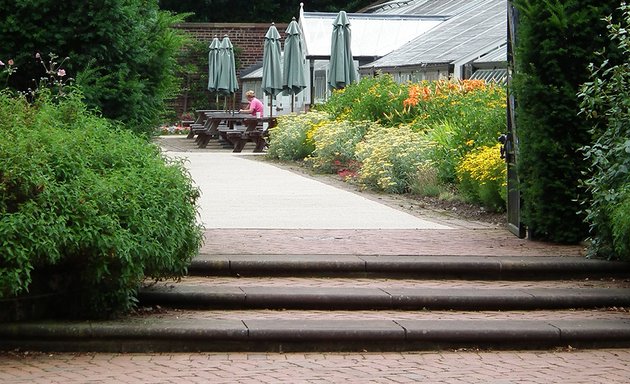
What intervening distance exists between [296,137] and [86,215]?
53.0 ft

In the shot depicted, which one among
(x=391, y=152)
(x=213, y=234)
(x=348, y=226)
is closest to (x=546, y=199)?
(x=348, y=226)

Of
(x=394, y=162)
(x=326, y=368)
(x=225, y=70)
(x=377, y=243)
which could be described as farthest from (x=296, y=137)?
(x=326, y=368)

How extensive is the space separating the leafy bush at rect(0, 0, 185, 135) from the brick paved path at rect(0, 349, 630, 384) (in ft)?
14.7

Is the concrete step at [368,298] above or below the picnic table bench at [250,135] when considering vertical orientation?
below

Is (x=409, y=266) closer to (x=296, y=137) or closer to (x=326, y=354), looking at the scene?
(x=326, y=354)

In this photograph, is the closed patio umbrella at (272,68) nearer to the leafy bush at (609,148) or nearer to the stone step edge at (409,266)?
the leafy bush at (609,148)

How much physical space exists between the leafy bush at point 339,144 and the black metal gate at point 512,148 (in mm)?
8098

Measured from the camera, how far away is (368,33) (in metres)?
35.7

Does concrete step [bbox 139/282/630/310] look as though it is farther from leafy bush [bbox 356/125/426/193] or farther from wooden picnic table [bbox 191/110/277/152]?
wooden picnic table [bbox 191/110/277/152]

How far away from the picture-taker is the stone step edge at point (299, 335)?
744cm

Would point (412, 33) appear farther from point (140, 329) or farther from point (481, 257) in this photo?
point (140, 329)

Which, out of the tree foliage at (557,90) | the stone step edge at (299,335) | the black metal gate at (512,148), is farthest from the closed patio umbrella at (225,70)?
the stone step edge at (299,335)

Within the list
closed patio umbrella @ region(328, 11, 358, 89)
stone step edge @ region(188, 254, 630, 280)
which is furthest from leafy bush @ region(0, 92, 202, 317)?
closed patio umbrella @ region(328, 11, 358, 89)

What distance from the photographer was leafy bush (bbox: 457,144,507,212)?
13039mm
